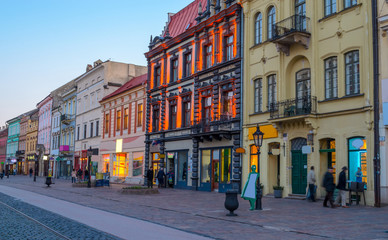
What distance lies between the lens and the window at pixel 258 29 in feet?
87.2

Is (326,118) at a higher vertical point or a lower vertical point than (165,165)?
higher

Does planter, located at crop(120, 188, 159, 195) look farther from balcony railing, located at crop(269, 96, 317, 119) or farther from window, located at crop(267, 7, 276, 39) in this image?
window, located at crop(267, 7, 276, 39)

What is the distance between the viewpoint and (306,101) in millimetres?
22344

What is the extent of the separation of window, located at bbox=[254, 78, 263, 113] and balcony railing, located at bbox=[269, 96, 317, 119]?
5.13 feet

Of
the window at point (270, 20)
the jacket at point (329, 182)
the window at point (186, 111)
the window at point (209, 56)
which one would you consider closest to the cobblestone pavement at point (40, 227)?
the jacket at point (329, 182)

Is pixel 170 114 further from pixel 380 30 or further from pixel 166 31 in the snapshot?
pixel 380 30

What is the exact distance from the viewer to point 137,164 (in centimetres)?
4094

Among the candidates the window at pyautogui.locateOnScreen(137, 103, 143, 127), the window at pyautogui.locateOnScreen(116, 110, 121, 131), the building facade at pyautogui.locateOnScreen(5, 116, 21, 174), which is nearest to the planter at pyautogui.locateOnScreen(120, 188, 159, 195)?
the window at pyautogui.locateOnScreen(137, 103, 143, 127)

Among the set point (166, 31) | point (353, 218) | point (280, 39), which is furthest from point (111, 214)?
point (166, 31)

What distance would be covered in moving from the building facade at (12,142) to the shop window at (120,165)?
51.9m

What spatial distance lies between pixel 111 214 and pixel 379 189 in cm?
1090

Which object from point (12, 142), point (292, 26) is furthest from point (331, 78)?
point (12, 142)

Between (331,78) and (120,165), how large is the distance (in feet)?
91.9

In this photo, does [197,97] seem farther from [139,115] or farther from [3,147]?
[3,147]
